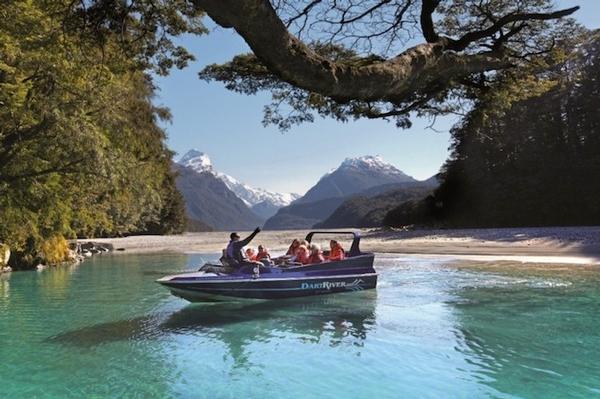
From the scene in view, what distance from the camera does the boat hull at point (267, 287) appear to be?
13.7m

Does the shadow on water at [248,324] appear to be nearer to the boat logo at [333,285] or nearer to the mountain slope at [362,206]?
the boat logo at [333,285]

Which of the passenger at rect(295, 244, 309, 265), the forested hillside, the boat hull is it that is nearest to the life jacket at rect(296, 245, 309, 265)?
the passenger at rect(295, 244, 309, 265)

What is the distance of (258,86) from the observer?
9.37 meters

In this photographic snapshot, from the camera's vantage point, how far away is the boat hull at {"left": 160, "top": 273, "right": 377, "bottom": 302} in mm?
13672

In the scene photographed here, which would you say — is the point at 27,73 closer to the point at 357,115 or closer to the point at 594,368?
the point at 357,115

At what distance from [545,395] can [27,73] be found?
14.7 meters

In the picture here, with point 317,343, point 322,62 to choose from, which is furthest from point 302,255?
point 322,62

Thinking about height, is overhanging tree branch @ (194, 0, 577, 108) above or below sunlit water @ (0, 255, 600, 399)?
above

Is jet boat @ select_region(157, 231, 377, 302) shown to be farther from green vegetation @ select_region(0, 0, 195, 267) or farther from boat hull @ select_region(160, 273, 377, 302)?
green vegetation @ select_region(0, 0, 195, 267)

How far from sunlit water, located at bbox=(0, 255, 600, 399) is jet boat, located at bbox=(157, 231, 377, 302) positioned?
47 cm

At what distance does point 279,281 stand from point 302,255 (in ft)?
5.13

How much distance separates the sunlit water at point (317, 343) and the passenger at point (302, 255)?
1.21 meters

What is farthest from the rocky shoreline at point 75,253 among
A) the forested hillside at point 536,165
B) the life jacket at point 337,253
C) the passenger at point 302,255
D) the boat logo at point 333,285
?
the forested hillside at point 536,165

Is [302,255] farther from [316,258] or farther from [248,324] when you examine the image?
[248,324]
